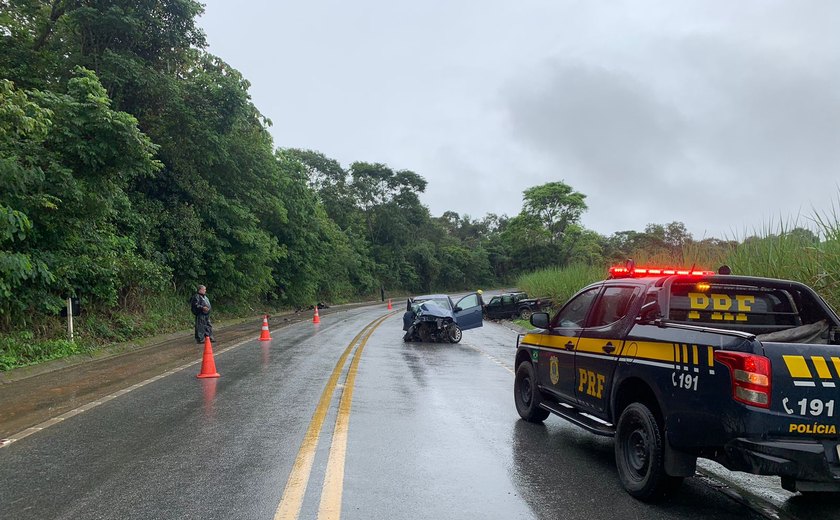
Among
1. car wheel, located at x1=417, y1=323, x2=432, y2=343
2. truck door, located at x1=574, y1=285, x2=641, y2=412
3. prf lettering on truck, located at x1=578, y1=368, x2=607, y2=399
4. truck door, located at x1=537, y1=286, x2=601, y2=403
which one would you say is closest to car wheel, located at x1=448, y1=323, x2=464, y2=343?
car wheel, located at x1=417, y1=323, x2=432, y2=343

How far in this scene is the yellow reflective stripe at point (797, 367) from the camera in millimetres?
3812

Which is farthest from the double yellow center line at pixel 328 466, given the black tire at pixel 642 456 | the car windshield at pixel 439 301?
Answer: the car windshield at pixel 439 301

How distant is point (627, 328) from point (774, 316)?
1.38 metres

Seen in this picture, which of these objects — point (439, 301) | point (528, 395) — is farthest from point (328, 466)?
point (439, 301)

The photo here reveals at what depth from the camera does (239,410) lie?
768 cm

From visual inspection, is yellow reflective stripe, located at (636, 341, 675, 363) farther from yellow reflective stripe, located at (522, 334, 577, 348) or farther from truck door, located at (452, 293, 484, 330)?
truck door, located at (452, 293, 484, 330)

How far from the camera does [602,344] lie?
18.2 feet

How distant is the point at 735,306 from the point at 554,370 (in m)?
2.06

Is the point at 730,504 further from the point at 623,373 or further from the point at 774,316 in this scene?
the point at 774,316

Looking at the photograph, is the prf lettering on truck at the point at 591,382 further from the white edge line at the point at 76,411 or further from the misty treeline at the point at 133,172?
the misty treeline at the point at 133,172

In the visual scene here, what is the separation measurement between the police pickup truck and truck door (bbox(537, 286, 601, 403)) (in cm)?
2

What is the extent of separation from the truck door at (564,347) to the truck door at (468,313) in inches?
458

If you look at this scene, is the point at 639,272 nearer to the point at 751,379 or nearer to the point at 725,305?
the point at 725,305

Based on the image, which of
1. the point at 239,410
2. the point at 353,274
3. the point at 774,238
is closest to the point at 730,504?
the point at 239,410
